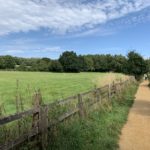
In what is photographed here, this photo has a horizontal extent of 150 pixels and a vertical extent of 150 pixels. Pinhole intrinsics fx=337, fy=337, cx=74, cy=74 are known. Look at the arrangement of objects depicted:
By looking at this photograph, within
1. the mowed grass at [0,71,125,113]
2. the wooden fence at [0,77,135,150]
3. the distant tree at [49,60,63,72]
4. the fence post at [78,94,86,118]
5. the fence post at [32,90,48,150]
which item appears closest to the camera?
the wooden fence at [0,77,135,150]

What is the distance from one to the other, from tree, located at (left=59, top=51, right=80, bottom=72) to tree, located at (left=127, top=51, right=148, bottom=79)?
52893 millimetres

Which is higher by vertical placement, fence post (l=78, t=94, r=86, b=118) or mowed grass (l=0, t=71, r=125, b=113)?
fence post (l=78, t=94, r=86, b=118)

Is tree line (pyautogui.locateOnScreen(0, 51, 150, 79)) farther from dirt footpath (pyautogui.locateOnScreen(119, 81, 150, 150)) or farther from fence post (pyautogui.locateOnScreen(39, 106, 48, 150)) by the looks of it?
fence post (pyautogui.locateOnScreen(39, 106, 48, 150))

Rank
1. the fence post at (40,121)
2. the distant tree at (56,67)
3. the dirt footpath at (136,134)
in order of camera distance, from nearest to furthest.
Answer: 1. the fence post at (40,121)
2. the dirt footpath at (136,134)
3. the distant tree at (56,67)

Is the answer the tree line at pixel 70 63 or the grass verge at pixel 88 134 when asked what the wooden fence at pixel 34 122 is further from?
the tree line at pixel 70 63

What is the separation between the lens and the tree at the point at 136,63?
54.2m

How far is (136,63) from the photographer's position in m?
54.4

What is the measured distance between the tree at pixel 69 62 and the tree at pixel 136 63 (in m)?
52.9

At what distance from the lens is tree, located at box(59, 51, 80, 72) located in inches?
4264

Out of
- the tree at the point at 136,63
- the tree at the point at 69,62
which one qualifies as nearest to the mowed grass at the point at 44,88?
the tree at the point at 136,63

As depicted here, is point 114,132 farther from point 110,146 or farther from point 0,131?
point 0,131

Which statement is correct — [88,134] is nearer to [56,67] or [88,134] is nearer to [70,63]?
[56,67]

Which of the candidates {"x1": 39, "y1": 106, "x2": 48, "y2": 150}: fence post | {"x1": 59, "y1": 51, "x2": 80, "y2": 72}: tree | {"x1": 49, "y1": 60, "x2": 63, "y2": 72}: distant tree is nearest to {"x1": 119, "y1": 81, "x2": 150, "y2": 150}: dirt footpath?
{"x1": 39, "y1": 106, "x2": 48, "y2": 150}: fence post

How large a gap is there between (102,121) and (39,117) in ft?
14.4
